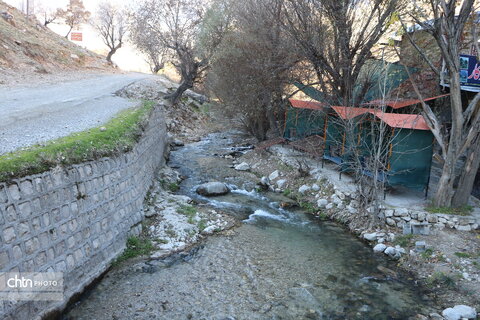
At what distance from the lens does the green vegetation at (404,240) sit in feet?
29.6

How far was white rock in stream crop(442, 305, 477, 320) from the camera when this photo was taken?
639 cm

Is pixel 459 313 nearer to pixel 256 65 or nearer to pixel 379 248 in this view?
pixel 379 248

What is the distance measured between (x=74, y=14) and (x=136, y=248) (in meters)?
47.7

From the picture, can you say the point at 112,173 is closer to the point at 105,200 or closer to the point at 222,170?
the point at 105,200

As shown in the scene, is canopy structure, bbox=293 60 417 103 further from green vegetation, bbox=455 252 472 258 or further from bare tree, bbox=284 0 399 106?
green vegetation, bbox=455 252 472 258

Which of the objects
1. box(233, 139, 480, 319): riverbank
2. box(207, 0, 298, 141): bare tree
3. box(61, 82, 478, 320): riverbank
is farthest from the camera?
box(207, 0, 298, 141): bare tree

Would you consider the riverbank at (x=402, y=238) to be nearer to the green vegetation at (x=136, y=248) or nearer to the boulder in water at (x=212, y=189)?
the boulder in water at (x=212, y=189)

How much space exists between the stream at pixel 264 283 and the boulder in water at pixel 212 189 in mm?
2688

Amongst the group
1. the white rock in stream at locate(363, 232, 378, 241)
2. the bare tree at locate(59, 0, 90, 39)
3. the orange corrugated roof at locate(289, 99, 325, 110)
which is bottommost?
the white rock in stream at locate(363, 232, 378, 241)

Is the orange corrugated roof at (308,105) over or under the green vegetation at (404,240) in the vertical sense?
over

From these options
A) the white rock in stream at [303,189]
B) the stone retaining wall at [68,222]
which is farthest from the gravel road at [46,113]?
the white rock in stream at [303,189]

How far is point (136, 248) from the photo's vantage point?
835cm

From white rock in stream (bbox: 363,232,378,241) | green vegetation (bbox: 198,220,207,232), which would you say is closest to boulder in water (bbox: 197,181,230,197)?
green vegetation (bbox: 198,220,207,232)

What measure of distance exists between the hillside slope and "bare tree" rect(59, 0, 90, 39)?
17.6 m
